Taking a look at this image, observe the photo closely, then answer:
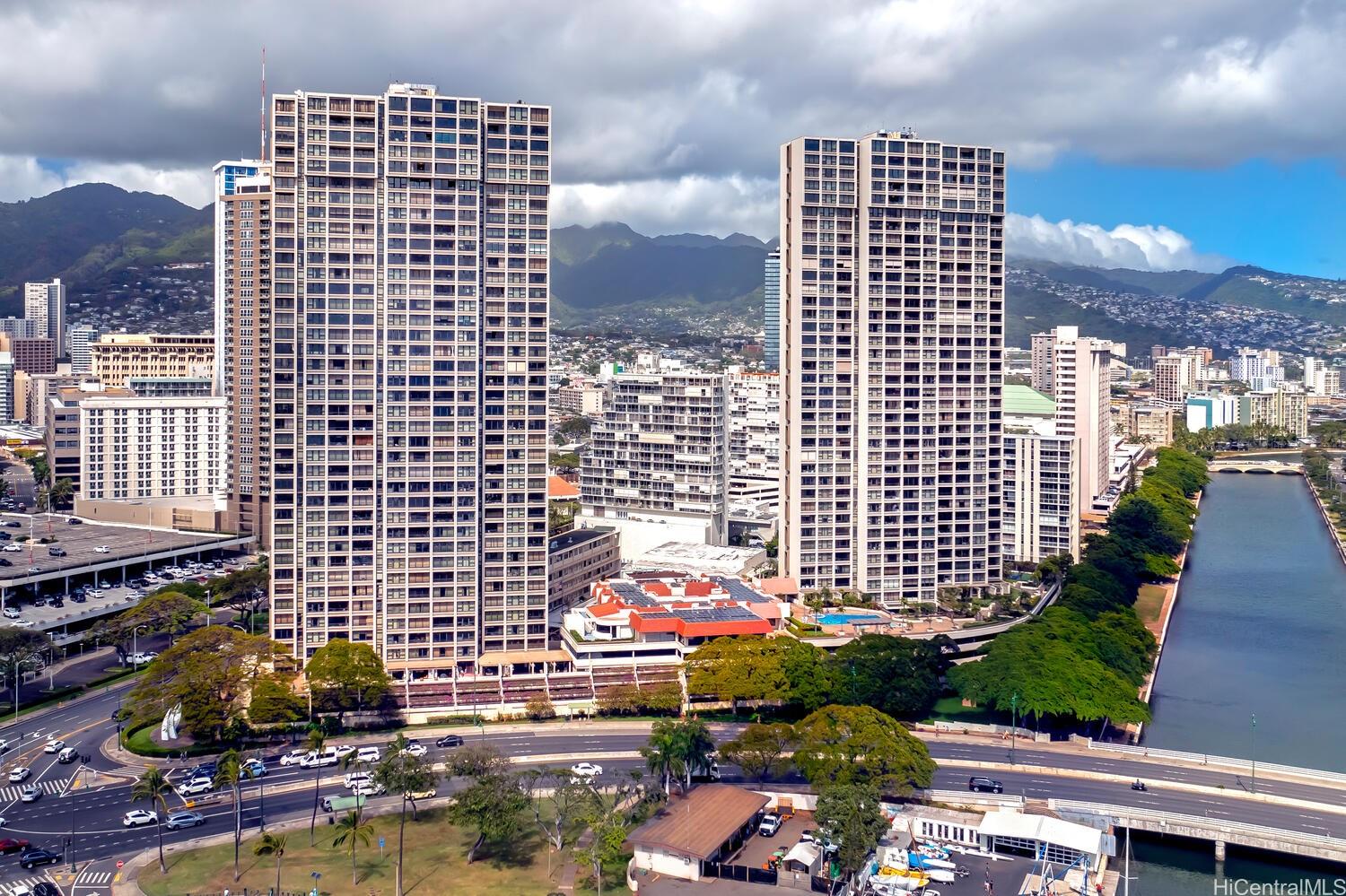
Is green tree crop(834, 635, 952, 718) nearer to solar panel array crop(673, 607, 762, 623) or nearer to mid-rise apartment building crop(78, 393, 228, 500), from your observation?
solar panel array crop(673, 607, 762, 623)

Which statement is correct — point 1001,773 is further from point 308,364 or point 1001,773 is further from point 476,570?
A: point 308,364

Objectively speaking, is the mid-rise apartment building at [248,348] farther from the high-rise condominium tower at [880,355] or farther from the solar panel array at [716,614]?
the high-rise condominium tower at [880,355]

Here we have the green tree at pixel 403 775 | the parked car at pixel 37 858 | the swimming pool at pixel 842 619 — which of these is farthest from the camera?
the swimming pool at pixel 842 619

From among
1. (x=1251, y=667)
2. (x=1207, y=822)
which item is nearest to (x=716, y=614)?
(x=1207, y=822)

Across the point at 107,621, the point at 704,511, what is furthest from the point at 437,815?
the point at 704,511

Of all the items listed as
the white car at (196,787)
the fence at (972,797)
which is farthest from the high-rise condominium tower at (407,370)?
the fence at (972,797)

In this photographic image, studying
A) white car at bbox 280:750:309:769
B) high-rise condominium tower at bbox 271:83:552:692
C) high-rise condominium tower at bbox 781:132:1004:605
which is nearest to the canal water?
high-rise condominium tower at bbox 781:132:1004:605
